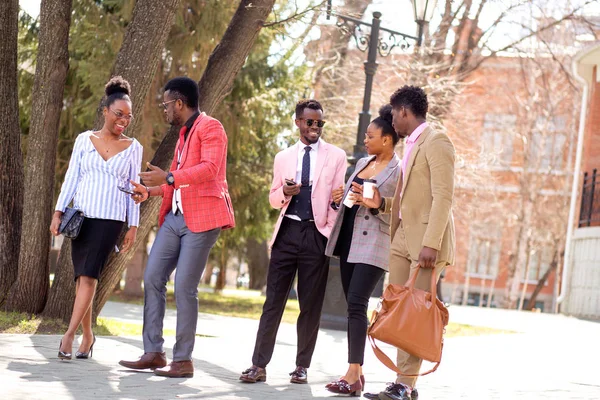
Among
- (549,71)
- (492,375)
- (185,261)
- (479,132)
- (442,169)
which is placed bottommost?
(492,375)

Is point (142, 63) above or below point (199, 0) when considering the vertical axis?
below

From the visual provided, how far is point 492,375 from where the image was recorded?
934 cm

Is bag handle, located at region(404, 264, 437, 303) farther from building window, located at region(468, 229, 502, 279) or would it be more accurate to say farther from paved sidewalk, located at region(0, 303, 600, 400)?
building window, located at region(468, 229, 502, 279)

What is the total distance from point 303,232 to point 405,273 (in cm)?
97

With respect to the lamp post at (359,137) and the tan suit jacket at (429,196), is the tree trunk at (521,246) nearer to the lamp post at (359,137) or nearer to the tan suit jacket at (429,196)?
the lamp post at (359,137)

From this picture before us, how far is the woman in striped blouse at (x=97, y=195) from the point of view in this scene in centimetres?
759

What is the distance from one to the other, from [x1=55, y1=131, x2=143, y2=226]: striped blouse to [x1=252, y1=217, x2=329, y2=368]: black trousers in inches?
46.9

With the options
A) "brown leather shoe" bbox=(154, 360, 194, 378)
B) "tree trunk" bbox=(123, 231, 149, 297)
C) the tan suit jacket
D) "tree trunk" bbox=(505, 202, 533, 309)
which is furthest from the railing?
"brown leather shoe" bbox=(154, 360, 194, 378)

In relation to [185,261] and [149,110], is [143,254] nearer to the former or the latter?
[149,110]

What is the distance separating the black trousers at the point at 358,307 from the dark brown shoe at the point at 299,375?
489 mm

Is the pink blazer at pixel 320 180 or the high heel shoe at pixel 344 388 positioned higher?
the pink blazer at pixel 320 180

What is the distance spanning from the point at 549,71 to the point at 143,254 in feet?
72.9

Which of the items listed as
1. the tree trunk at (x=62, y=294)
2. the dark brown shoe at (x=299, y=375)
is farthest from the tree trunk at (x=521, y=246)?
the dark brown shoe at (x=299, y=375)

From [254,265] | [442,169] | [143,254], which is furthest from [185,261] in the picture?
[254,265]
